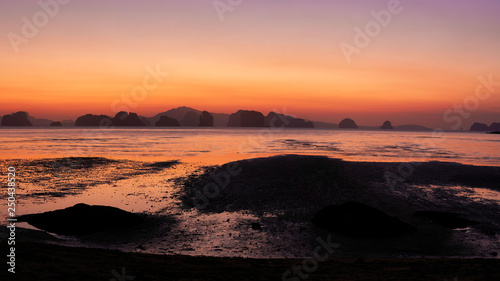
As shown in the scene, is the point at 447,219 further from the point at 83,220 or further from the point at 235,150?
the point at 235,150

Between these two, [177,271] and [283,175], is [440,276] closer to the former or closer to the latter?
[177,271]

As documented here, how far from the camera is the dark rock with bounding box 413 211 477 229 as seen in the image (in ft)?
51.2

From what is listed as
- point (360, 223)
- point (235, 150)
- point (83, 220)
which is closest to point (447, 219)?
point (360, 223)

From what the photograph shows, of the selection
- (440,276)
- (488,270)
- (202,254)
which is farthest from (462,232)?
(202,254)

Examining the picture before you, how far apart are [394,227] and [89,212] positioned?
12.8 meters

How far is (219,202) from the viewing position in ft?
64.3

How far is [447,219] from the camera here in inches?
639

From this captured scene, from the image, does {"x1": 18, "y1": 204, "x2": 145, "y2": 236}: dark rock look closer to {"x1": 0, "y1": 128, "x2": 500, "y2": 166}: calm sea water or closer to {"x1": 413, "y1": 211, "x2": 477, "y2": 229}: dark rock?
{"x1": 413, "y1": 211, "x2": 477, "y2": 229}: dark rock

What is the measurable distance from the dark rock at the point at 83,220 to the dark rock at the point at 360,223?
27.0ft

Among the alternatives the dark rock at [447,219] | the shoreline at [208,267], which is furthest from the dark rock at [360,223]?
the shoreline at [208,267]

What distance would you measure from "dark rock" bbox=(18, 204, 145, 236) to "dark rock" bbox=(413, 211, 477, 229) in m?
13.4

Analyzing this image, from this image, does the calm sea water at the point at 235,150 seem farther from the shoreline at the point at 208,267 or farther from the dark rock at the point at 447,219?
the shoreline at the point at 208,267

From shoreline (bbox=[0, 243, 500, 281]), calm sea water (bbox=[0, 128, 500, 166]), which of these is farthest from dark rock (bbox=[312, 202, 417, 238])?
calm sea water (bbox=[0, 128, 500, 166])

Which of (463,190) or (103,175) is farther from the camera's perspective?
(103,175)
